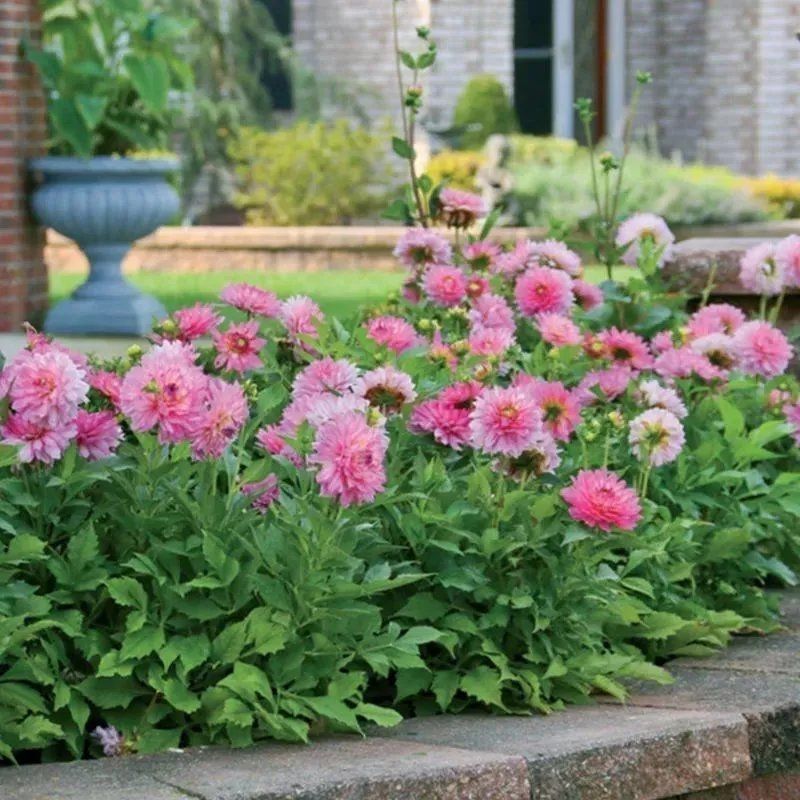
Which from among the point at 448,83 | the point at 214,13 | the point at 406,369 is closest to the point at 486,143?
the point at 448,83

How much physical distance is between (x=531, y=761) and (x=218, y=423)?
706 millimetres

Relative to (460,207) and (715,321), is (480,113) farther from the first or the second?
(715,321)

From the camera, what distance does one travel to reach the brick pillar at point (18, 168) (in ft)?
28.2

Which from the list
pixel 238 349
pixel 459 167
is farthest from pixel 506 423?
pixel 459 167

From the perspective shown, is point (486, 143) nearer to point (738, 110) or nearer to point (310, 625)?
point (738, 110)

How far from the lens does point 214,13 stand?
14.9m

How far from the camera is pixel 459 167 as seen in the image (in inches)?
549

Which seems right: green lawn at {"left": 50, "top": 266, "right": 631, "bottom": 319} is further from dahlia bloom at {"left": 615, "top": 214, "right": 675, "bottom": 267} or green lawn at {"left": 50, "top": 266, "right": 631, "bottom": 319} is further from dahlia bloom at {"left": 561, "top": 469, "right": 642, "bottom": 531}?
dahlia bloom at {"left": 561, "top": 469, "right": 642, "bottom": 531}

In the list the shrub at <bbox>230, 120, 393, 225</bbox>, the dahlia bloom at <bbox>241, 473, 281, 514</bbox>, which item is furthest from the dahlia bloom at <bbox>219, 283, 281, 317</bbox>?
the shrub at <bbox>230, 120, 393, 225</bbox>

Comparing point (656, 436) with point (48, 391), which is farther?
point (656, 436)

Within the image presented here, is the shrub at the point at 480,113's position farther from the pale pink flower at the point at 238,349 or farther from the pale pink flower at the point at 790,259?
the pale pink flower at the point at 238,349

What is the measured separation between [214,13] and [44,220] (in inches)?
250

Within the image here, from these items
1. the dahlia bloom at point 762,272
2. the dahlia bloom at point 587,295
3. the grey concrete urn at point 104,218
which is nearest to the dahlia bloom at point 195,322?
the dahlia bloom at point 587,295

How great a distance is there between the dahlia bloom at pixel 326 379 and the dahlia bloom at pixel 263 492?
212 millimetres
